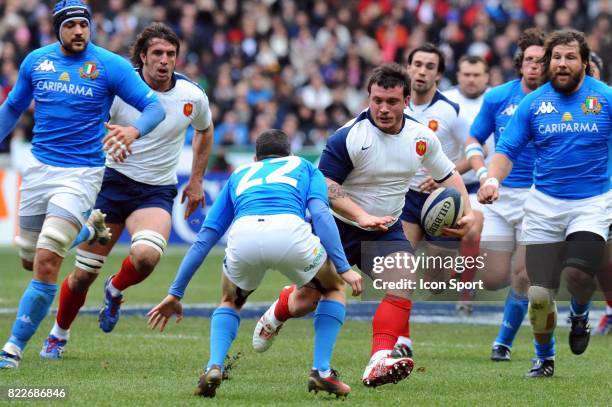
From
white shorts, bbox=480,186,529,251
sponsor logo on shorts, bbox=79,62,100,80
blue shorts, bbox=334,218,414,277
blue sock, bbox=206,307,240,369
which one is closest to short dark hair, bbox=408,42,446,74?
white shorts, bbox=480,186,529,251

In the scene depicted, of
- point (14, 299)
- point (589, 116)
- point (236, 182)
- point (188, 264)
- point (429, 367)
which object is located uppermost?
point (589, 116)

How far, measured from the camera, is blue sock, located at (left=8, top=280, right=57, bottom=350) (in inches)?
352

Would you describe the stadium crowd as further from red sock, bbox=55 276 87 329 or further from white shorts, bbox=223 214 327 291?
white shorts, bbox=223 214 327 291

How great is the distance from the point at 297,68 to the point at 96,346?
48.0 ft

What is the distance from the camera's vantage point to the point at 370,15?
2603 centimetres

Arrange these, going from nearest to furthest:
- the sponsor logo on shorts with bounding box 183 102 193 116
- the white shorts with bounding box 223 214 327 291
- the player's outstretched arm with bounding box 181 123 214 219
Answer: the white shorts with bounding box 223 214 327 291 → the sponsor logo on shorts with bounding box 183 102 193 116 → the player's outstretched arm with bounding box 181 123 214 219

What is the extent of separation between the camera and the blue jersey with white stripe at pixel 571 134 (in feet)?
29.2

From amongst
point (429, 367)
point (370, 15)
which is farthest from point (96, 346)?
point (370, 15)

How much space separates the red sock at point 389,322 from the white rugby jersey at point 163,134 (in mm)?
2628

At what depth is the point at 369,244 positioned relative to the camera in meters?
8.75

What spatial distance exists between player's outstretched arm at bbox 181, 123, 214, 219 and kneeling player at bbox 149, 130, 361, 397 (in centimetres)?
267

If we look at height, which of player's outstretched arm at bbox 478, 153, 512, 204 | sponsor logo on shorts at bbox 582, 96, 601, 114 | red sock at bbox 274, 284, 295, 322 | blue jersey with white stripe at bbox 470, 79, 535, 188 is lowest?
red sock at bbox 274, 284, 295, 322

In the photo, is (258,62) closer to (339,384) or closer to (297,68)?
Result: (297,68)

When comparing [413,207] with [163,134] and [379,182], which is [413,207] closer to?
[379,182]
